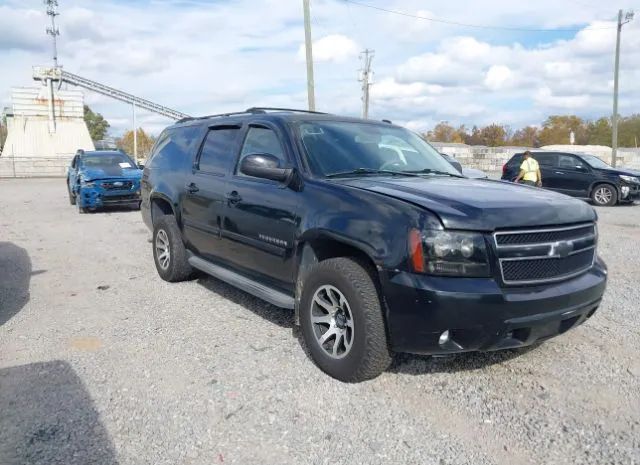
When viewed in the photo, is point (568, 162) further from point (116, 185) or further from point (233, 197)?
point (233, 197)

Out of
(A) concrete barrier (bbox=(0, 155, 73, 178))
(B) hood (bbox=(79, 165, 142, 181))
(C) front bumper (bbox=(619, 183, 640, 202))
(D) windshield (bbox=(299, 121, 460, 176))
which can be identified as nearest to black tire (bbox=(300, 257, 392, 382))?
(D) windshield (bbox=(299, 121, 460, 176))

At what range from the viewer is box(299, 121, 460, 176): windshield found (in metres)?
4.33

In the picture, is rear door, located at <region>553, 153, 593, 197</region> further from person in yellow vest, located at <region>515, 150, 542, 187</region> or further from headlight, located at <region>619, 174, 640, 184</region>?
person in yellow vest, located at <region>515, 150, 542, 187</region>

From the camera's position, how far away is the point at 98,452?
2.88m

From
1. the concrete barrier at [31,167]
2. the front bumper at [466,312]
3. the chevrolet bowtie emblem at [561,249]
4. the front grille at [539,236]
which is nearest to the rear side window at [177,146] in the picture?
the front bumper at [466,312]

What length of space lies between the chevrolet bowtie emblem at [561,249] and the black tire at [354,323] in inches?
44.3

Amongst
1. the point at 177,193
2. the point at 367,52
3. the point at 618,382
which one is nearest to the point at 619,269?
the point at 618,382

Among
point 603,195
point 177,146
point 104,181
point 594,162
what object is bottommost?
point 603,195

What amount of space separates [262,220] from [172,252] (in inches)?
80.1

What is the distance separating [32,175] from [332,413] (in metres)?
39.0

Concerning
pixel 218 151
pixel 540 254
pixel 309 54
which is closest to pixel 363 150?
pixel 218 151

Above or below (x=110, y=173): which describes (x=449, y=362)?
below

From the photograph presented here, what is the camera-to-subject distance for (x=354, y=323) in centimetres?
347

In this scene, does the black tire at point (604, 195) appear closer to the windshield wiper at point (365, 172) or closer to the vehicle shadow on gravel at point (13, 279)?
the windshield wiper at point (365, 172)
